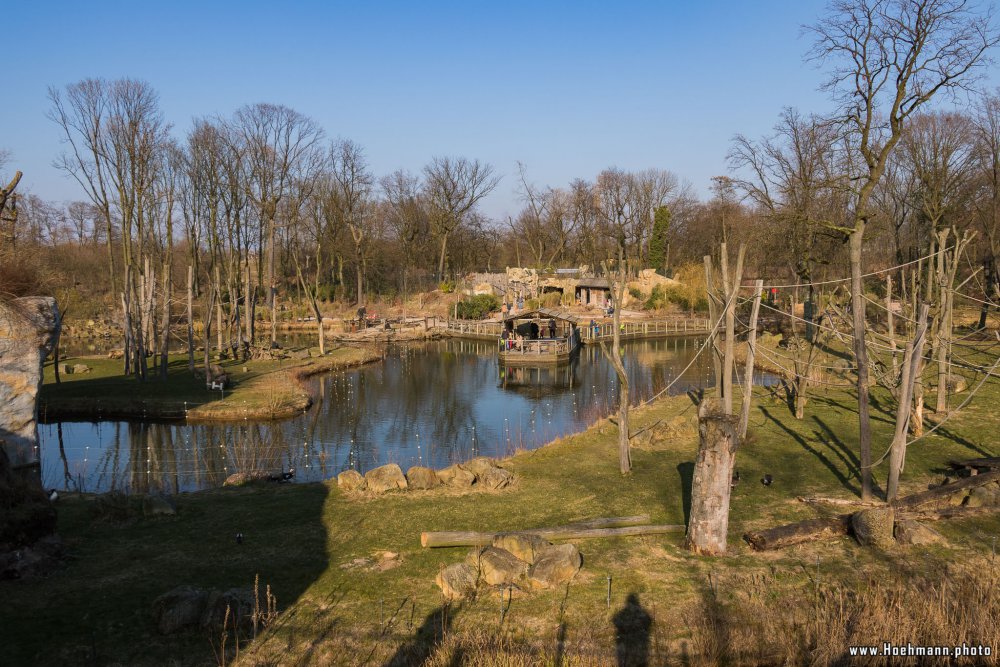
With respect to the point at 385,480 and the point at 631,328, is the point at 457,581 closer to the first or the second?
the point at 385,480

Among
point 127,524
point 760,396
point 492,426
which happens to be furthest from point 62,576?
point 760,396

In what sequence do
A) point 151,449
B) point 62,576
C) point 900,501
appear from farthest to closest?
point 151,449 → point 900,501 → point 62,576

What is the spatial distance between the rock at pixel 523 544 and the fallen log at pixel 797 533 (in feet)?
10.2

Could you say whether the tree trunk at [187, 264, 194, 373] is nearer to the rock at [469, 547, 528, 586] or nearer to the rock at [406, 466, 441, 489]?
the rock at [406, 466, 441, 489]

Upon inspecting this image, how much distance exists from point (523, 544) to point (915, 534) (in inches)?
226

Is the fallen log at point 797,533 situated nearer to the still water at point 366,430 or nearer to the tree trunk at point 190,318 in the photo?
the still water at point 366,430

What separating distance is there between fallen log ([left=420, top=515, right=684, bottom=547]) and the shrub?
46211mm

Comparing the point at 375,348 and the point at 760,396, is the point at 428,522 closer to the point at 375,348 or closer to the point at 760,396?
the point at 760,396

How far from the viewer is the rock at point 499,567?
8.74 m

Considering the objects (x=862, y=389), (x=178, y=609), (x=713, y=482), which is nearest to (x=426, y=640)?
(x=178, y=609)

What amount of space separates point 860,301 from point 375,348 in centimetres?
3510

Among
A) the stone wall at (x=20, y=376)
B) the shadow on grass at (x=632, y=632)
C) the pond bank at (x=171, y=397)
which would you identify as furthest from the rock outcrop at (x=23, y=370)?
the shadow on grass at (x=632, y=632)

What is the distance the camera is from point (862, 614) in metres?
7.48

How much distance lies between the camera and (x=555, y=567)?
8.85 metres
